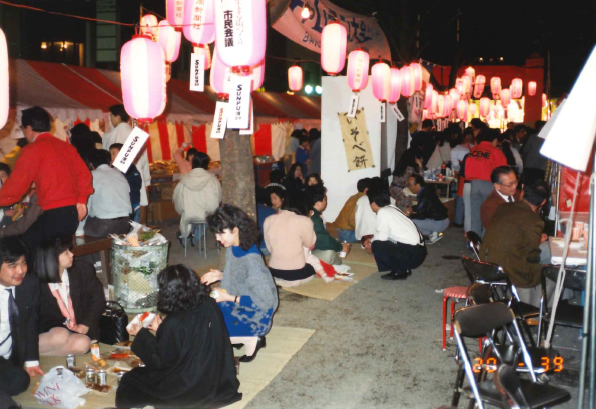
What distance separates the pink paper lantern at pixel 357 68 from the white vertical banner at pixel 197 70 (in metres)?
4.19

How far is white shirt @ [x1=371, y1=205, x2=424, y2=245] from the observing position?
26.4 ft

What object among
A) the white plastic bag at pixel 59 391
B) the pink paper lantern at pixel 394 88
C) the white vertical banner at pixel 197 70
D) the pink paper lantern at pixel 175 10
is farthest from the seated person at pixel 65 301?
the pink paper lantern at pixel 394 88

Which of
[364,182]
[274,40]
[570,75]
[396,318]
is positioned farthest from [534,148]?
[274,40]

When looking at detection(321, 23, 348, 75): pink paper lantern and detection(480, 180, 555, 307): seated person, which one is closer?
detection(480, 180, 555, 307): seated person

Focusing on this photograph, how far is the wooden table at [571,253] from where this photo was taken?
198 inches

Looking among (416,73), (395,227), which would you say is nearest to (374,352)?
(395,227)

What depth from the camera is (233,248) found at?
5.30m

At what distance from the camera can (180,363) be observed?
4.14 meters

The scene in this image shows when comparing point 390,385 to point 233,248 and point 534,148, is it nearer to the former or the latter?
point 233,248

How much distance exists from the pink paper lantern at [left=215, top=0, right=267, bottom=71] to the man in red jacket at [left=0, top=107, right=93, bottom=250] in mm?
2112

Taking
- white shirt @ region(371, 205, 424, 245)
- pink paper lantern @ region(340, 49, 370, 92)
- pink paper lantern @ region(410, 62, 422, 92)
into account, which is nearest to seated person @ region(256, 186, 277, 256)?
white shirt @ region(371, 205, 424, 245)

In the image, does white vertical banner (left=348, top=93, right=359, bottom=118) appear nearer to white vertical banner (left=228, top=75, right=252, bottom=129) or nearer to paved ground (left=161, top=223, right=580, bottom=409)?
paved ground (left=161, top=223, right=580, bottom=409)

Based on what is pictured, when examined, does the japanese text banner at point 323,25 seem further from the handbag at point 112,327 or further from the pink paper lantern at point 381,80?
the handbag at point 112,327

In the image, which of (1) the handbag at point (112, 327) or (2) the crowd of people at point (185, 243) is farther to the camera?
(1) the handbag at point (112, 327)
